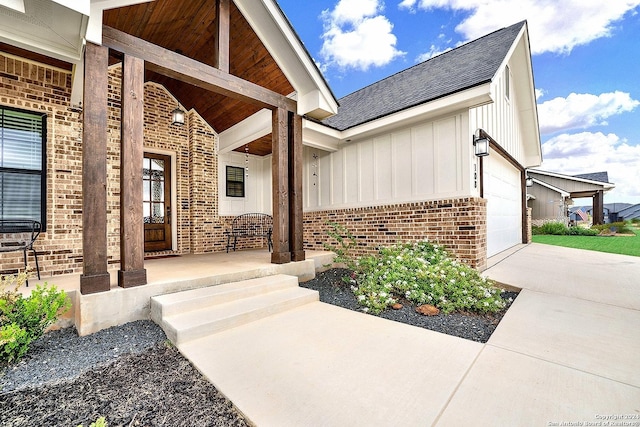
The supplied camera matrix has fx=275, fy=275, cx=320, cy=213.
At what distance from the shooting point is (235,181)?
7.53 metres

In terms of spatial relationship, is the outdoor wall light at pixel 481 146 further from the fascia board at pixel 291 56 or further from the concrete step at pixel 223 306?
the concrete step at pixel 223 306

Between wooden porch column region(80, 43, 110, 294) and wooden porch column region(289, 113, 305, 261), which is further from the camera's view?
wooden porch column region(289, 113, 305, 261)

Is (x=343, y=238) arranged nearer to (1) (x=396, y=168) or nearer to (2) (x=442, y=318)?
(1) (x=396, y=168)

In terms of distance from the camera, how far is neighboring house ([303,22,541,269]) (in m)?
4.52

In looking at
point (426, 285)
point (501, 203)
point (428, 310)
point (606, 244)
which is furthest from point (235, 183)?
point (606, 244)

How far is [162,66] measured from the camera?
3.20 meters

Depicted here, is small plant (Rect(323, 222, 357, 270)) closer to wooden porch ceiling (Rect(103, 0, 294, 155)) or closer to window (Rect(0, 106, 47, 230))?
wooden porch ceiling (Rect(103, 0, 294, 155))

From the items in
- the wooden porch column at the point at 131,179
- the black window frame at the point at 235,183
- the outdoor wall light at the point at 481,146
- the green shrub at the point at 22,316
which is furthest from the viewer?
the black window frame at the point at 235,183

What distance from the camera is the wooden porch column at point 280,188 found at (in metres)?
4.31

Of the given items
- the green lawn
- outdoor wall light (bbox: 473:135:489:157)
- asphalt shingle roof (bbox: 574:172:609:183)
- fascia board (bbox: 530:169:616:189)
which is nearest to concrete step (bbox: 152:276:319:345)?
outdoor wall light (bbox: 473:135:489:157)

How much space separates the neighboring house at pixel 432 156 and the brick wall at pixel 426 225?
16 millimetres

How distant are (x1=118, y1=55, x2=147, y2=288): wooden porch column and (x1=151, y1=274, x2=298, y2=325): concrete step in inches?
15.7

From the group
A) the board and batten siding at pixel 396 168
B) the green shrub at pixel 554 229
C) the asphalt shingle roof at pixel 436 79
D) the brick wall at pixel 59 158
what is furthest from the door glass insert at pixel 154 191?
the green shrub at pixel 554 229

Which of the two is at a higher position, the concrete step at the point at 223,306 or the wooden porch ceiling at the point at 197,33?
the wooden porch ceiling at the point at 197,33
